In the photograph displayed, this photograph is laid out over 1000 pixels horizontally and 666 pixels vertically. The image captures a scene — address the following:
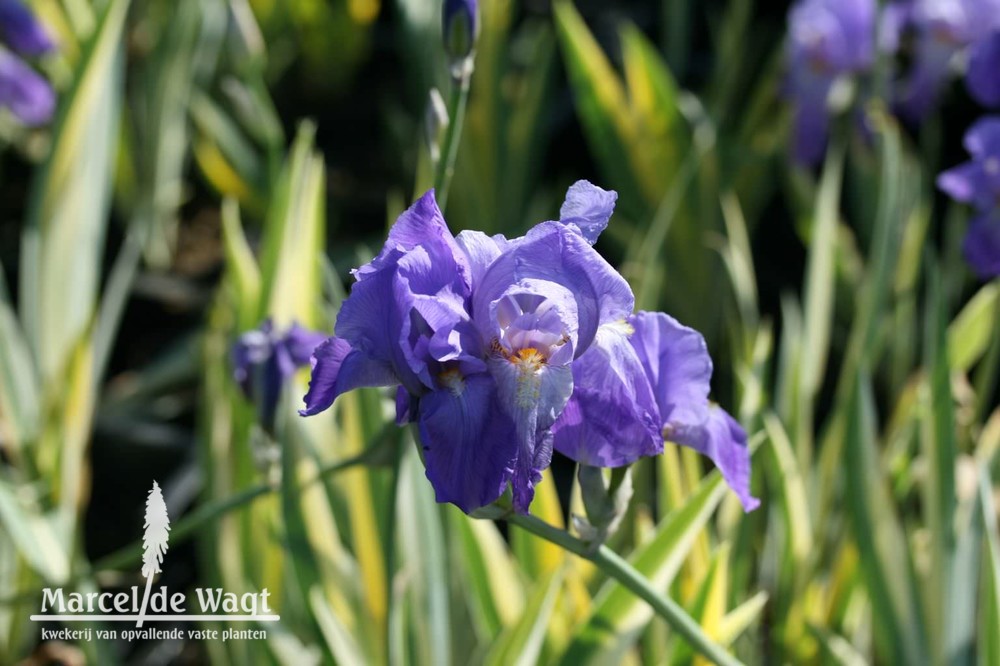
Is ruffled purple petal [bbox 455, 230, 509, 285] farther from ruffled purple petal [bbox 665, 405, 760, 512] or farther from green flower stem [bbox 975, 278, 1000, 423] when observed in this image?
green flower stem [bbox 975, 278, 1000, 423]

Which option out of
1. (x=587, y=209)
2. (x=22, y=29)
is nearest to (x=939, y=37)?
(x=587, y=209)

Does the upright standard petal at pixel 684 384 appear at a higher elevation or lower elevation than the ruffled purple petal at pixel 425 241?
lower

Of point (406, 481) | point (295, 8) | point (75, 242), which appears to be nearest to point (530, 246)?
point (406, 481)

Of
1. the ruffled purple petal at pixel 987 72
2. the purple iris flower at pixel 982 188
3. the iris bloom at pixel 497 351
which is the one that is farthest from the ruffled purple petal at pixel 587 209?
the ruffled purple petal at pixel 987 72

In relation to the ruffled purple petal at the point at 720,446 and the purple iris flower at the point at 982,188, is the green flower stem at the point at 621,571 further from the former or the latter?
the purple iris flower at the point at 982,188

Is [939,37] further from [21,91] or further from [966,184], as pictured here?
[21,91]

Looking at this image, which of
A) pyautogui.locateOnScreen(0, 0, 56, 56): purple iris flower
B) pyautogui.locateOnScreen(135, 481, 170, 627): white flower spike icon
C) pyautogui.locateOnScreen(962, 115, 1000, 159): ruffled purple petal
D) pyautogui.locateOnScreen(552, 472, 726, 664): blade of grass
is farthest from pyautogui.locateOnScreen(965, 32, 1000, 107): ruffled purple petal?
pyautogui.locateOnScreen(0, 0, 56, 56): purple iris flower
